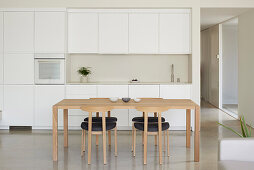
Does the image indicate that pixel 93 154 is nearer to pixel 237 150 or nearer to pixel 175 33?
pixel 237 150

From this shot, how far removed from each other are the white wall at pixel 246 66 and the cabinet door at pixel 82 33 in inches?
129

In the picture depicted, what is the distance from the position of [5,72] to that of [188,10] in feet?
12.7

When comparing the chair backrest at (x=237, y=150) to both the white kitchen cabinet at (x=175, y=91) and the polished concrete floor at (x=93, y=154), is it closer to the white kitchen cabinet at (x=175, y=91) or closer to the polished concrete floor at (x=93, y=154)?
the polished concrete floor at (x=93, y=154)

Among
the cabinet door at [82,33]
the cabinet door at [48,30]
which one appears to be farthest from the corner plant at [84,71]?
the cabinet door at [48,30]

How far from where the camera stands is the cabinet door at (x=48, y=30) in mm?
6027

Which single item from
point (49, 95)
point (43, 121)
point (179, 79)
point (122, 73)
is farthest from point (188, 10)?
point (43, 121)

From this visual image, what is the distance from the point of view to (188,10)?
613cm

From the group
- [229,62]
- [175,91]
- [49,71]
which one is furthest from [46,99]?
[229,62]

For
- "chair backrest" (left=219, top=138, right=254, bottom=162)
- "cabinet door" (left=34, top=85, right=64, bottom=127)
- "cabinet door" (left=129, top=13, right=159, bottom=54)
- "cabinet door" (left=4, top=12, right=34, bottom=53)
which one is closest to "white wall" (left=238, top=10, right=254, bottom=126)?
"cabinet door" (left=129, top=13, right=159, bottom=54)

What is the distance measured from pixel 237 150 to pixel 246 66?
14.0 feet

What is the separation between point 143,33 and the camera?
621 cm

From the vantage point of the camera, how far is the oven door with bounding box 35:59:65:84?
6.02 m

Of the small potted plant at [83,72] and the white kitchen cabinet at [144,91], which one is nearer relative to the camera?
the white kitchen cabinet at [144,91]

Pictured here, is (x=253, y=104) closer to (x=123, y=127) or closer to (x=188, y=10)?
(x=188, y=10)
